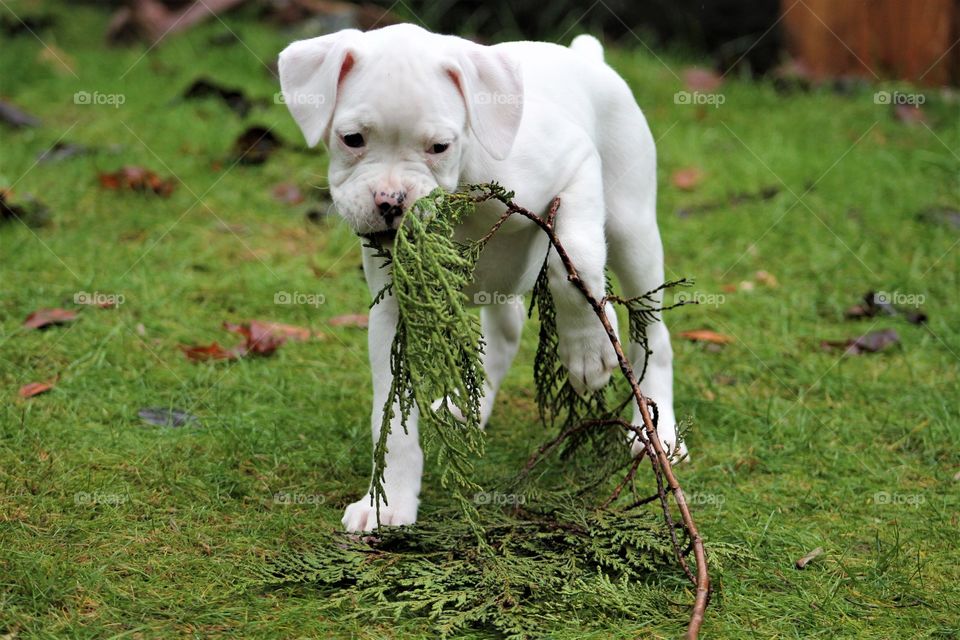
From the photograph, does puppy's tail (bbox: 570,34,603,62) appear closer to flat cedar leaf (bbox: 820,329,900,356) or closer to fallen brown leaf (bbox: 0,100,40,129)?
flat cedar leaf (bbox: 820,329,900,356)

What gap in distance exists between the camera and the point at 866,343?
4754 mm

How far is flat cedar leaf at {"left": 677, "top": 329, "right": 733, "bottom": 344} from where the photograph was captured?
4832 millimetres

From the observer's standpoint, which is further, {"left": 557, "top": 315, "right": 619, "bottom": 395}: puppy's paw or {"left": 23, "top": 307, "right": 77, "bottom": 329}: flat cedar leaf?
{"left": 23, "top": 307, "right": 77, "bottom": 329}: flat cedar leaf

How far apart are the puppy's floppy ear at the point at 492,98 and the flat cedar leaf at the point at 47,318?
2.30 metres

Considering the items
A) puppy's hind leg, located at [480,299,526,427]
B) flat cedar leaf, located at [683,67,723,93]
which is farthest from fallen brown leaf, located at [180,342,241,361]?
flat cedar leaf, located at [683,67,723,93]

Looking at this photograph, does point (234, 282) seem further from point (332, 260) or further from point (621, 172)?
point (621, 172)

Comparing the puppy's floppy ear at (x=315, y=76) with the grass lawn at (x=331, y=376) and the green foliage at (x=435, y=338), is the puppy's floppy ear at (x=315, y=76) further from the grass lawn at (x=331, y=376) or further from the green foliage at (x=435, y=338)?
the grass lawn at (x=331, y=376)

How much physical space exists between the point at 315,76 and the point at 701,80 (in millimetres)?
5630

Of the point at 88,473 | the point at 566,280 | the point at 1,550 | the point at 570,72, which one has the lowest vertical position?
the point at 1,550

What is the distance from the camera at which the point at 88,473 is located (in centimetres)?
335

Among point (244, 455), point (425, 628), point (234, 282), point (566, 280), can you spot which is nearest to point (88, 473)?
point (244, 455)

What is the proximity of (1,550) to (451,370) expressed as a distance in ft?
4.04

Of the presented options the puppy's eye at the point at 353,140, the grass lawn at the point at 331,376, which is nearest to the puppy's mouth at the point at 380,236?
the puppy's eye at the point at 353,140

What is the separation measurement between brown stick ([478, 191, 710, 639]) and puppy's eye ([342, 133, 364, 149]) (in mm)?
335
